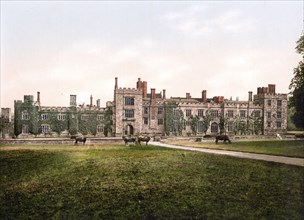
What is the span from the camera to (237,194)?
7535mm

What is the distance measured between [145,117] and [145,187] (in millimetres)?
21153

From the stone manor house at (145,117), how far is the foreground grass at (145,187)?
873cm

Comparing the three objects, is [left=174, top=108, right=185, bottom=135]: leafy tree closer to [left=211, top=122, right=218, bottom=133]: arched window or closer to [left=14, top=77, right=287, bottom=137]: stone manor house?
[left=14, top=77, right=287, bottom=137]: stone manor house

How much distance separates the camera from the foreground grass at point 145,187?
6.91m

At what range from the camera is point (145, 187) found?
8.12 meters

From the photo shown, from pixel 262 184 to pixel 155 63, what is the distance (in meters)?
4.85

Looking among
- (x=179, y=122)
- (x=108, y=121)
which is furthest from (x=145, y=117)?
(x=108, y=121)

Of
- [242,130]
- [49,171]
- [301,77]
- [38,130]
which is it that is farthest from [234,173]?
[38,130]

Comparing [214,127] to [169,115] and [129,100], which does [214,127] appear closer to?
[169,115]

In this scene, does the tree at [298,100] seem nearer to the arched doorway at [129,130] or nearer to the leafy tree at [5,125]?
the leafy tree at [5,125]

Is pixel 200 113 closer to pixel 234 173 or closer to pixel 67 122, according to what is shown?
pixel 67 122

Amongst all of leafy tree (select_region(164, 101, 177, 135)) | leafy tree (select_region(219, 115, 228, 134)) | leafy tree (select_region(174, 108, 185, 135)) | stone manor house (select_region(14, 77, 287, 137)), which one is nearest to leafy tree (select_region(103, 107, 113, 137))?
stone manor house (select_region(14, 77, 287, 137))

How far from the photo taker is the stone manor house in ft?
61.6

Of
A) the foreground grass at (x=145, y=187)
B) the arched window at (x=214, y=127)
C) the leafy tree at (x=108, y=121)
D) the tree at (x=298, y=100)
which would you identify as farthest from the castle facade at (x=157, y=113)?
the foreground grass at (x=145, y=187)
